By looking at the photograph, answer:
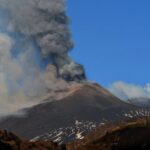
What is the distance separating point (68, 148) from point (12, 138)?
2097 mm

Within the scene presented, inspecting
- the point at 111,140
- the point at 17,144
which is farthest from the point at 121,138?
the point at 17,144

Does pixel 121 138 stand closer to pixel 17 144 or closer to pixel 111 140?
pixel 111 140

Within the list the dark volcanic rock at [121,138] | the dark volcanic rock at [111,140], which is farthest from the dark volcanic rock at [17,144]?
the dark volcanic rock at [121,138]

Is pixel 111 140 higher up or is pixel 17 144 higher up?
pixel 17 144

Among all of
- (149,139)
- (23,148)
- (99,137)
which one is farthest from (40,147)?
(149,139)

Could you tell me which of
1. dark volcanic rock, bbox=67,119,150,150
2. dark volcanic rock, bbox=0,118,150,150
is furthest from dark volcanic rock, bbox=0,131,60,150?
dark volcanic rock, bbox=67,119,150,150

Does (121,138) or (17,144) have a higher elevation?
(17,144)

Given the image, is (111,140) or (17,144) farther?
(17,144)

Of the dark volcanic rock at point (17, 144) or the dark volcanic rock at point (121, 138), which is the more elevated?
the dark volcanic rock at point (17, 144)

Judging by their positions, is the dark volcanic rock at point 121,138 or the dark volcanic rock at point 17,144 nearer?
the dark volcanic rock at point 121,138

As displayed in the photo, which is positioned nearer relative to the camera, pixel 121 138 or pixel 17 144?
pixel 121 138

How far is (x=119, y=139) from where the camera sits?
21.9 m

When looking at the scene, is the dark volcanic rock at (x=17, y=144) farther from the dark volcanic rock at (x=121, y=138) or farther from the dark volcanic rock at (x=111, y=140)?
the dark volcanic rock at (x=121, y=138)

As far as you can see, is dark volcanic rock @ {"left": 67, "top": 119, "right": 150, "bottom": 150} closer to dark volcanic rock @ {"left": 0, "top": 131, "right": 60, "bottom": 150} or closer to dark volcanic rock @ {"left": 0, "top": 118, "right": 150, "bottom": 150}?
dark volcanic rock @ {"left": 0, "top": 118, "right": 150, "bottom": 150}
